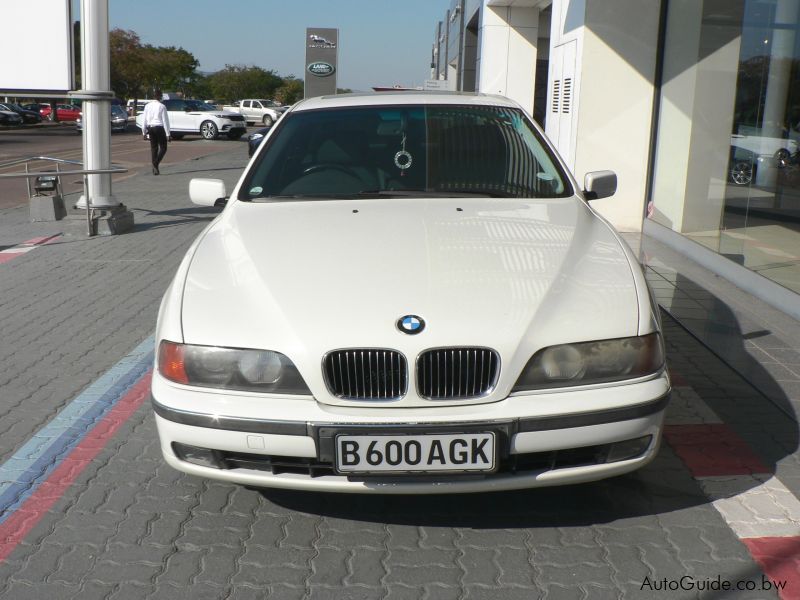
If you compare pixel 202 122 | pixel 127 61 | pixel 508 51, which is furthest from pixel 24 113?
pixel 508 51

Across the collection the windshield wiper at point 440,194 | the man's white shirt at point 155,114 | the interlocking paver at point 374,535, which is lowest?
the interlocking paver at point 374,535

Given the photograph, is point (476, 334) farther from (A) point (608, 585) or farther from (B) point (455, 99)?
(B) point (455, 99)

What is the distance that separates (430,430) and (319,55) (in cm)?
2596

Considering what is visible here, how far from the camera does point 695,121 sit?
9469mm

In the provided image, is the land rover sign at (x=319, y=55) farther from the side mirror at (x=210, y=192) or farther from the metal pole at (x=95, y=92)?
the side mirror at (x=210, y=192)

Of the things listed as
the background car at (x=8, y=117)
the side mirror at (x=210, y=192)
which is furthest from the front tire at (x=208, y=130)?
the side mirror at (x=210, y=192)

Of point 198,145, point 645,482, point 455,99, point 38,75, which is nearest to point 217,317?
point 645,482

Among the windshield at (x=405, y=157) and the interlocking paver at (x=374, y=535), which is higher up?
the windshield at (x=405, y=157)

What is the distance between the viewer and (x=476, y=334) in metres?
2.94

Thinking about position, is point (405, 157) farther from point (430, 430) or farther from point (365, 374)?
point (430, 430)

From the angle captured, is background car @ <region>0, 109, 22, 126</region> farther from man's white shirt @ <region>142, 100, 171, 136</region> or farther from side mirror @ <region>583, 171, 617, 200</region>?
side mirror @ <region>583, 171, 617, 200</region>

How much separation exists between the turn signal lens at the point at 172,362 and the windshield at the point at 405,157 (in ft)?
4.54

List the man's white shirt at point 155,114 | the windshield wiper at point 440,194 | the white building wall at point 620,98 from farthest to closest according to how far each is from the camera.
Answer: the man's white shirt at point 155,114
the white building wall at point 620,98
the windshield wiper at point 440,194

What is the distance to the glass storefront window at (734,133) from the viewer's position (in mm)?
7219
